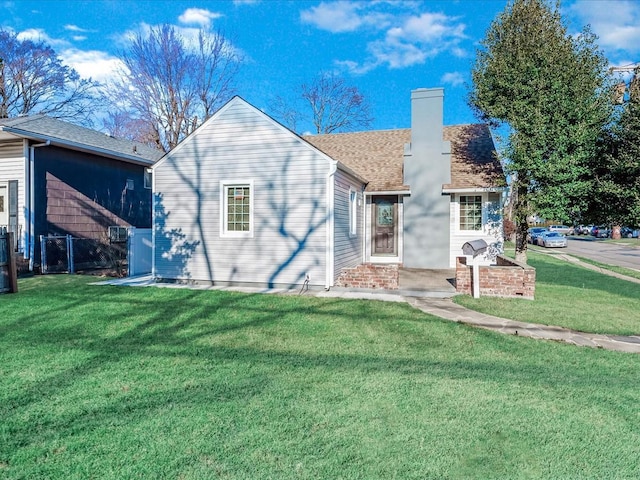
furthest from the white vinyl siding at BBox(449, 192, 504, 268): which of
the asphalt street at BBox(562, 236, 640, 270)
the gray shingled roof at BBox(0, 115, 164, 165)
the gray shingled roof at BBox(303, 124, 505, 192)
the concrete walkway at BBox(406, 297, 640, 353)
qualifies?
the gray shingled roof at BBox(0, 115, 164, 165)

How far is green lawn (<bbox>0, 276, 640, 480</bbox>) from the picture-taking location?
8.73 feet

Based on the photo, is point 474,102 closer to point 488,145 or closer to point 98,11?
point 488,145

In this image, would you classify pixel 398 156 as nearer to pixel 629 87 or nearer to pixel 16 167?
pixel 629 87

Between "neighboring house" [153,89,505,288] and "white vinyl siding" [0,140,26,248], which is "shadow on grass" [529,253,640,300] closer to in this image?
"neighboring house" [153,89,505,288]

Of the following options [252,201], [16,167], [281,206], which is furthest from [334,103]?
[281,206]

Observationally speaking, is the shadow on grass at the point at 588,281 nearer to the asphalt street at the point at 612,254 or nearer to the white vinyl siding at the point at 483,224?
the white vinyl siding at the point at 483,224

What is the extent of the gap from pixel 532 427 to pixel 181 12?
2417cm

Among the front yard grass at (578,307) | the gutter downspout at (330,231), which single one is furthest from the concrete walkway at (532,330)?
the gutter downspout at (330,231)

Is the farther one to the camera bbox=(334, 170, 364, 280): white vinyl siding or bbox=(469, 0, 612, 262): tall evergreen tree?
bbox=(469, 0, 612, 262): tall evergreen tree

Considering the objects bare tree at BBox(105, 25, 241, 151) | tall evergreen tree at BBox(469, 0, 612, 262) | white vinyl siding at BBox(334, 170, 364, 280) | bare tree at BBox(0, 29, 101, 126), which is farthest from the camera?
bare tree at BBox(105, 25, 241, 151)

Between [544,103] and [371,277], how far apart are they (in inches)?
266

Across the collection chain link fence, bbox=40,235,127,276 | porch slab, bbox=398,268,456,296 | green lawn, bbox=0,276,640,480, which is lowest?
green lawn, bbox=0,276,640,480

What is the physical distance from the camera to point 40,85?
2728 centimetres

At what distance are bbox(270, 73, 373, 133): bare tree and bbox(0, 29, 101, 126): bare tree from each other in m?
14.3
